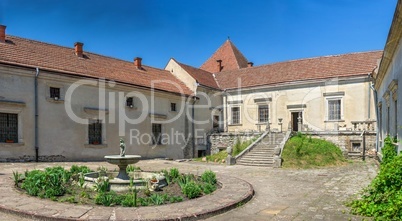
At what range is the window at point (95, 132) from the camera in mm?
19266

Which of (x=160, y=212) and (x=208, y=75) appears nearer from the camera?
(x=160, y=212)

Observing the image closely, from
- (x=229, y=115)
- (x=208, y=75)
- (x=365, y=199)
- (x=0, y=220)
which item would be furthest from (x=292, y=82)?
(x=0, y=220)

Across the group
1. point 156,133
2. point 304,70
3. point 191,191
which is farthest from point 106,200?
point 304,70

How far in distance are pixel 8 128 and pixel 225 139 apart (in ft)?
53.3

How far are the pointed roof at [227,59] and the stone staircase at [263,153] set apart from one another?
580 inches

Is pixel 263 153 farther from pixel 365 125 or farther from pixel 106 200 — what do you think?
pixel 106 200

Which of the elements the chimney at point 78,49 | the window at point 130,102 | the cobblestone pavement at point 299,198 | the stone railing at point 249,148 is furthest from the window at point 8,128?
the stone railing at point 249,148

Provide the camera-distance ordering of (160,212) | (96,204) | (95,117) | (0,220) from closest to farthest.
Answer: (0,220)
(160,212)
(96,204)
(95,117)

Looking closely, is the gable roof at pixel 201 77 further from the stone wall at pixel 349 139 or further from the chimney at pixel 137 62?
the stone wall at pixel 349 139

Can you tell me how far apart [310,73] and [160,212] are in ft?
73.7

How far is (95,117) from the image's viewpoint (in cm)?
1928

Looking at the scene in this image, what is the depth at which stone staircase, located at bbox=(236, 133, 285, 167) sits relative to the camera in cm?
1833

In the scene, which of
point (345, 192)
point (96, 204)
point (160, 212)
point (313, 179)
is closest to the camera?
point (160, 212)

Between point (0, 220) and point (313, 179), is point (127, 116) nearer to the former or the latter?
point (313, 179)
